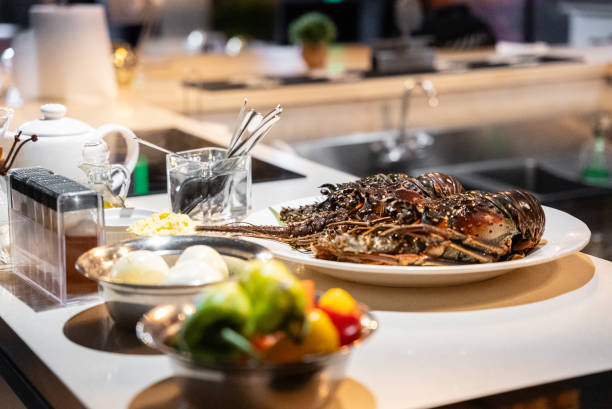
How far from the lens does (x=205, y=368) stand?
69 cm

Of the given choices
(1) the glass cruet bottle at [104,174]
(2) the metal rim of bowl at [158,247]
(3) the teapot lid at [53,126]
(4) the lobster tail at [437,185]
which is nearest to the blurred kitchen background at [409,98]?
(3) the teapot lid at [53,126]

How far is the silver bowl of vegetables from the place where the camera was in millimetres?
682

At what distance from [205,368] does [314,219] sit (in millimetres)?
522

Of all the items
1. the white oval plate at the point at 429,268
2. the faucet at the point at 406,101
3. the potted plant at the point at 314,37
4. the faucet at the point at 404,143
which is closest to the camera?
the white oval plate at the point at 429,268

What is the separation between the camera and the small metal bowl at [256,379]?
69cm

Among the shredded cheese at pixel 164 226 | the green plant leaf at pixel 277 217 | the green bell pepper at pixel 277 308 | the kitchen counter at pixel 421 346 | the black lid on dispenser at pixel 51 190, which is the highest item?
the black lid on dispenser at pixel 51 190

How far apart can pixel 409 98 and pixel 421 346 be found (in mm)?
2694

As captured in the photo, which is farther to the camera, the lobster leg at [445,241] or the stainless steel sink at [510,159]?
the stainless steel sink at [510,159]

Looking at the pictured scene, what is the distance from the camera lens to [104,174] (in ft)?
4.09

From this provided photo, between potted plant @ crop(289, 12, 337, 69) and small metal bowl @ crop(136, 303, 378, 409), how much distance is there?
2920mm

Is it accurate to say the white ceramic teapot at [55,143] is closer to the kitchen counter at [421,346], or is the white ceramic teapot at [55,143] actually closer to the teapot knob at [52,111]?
the teapot knob at [52,111]

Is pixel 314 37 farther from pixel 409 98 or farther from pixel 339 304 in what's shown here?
pixel 339 304

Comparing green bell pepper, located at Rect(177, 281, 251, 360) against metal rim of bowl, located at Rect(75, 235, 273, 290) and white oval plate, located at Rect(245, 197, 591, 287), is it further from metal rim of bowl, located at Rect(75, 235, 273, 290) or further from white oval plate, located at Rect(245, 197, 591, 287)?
white oval plate, located at Rect(245, 197, 591, 287)

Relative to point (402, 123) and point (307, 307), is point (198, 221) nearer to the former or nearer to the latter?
point (307, 307)
